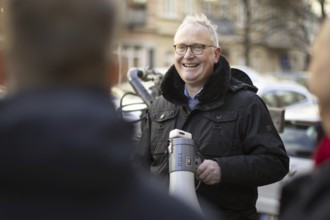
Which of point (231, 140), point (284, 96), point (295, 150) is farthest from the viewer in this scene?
point (284, 96)

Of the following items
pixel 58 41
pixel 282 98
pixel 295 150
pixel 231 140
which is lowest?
pixel 282 98

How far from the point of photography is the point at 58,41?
1.23 m

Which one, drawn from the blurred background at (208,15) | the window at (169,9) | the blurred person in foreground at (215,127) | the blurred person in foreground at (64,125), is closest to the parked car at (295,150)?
the blurred person in foreground at (215,127)

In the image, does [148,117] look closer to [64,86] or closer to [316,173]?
[316,173]

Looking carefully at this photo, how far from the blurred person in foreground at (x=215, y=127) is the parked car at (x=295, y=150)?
3296 millimetres

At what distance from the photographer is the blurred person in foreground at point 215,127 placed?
133 inches

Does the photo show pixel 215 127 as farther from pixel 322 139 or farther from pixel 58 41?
pixel 58 41

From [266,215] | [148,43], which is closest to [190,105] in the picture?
[266,215]

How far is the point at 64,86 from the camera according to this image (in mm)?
1232

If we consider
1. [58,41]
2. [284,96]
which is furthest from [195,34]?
[284,96]

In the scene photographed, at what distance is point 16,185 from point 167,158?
228 cm

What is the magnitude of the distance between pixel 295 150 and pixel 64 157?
6.17 m

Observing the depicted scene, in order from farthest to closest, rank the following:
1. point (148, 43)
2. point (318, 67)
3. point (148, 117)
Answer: point (148, 43), point (148, 117), point (318, 67)

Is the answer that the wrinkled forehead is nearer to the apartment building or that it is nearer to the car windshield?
the car windshield
